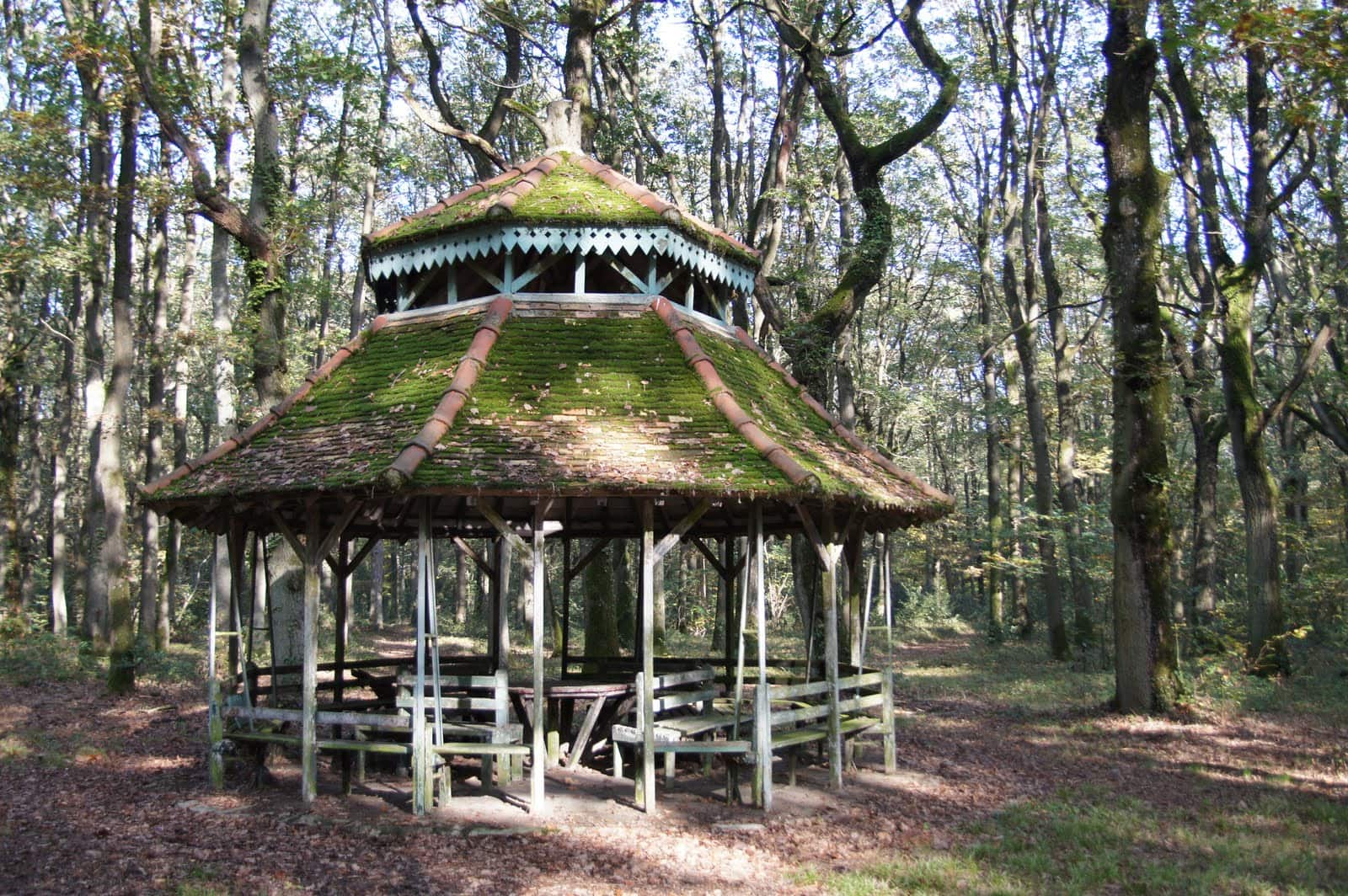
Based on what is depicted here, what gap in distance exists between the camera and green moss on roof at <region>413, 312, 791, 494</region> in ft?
31.9

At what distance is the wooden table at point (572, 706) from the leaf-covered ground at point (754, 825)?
1.77 ft

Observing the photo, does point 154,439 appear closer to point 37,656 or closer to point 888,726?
point 37,656

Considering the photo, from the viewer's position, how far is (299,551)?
1041cm

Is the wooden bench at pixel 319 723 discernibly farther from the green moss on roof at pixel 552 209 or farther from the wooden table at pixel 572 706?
the green moss on roof at pixel 552 209

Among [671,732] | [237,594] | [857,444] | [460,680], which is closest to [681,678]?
[671,732]

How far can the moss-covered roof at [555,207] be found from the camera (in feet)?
39.9

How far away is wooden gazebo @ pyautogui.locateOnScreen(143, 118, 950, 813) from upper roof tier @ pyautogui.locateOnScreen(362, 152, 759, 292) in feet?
0.10

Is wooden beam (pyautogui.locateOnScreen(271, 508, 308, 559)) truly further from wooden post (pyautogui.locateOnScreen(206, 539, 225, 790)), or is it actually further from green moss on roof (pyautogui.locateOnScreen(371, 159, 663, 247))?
green moss on roof (pyautogui.locateOnScreen(371, 159, 663, 247))

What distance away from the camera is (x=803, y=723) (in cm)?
1341

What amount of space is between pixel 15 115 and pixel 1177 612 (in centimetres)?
2896

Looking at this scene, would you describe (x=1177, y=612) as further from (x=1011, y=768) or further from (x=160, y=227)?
(x=160, y=227)

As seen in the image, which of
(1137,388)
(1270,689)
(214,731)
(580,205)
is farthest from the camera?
(1270,689)

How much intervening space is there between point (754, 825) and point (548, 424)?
448 cm

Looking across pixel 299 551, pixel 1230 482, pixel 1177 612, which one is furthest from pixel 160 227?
pixel 1230 482
